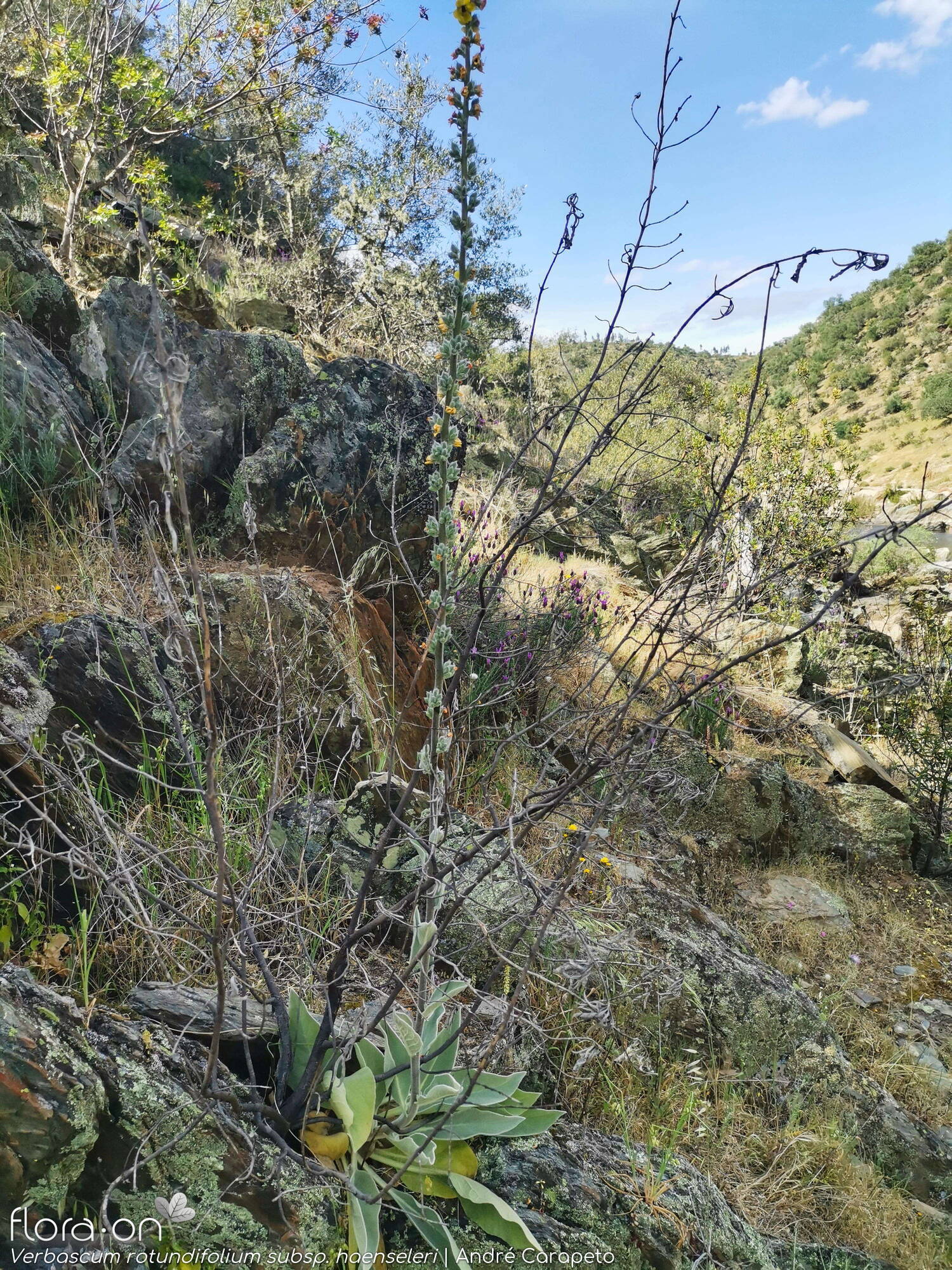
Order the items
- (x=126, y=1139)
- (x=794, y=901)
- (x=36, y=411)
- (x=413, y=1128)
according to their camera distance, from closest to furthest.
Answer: (x=126, y=1139)
(x=413, y=1128)
(x=36, y=411)
(x=794, y=901)

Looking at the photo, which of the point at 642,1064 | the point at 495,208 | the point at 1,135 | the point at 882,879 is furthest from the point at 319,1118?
the point at 495,208

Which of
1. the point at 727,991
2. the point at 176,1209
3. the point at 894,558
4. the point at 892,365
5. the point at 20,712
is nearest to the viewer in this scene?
the point at 176,1209

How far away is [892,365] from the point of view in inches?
1427

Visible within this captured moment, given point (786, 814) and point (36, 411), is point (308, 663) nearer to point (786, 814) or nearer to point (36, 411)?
point (36, 411)

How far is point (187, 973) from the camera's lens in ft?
6.01

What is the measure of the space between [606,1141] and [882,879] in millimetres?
3982

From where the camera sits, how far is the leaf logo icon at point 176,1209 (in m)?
1.07

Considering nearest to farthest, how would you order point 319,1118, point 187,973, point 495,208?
point 319,1118
point 187,973
point 495,208

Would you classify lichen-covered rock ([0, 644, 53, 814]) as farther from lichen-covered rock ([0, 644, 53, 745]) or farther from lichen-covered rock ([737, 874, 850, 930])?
lichen-covered rock ([737, 874, 850, 930])

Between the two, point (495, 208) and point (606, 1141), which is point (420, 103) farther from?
point (606, 1141)

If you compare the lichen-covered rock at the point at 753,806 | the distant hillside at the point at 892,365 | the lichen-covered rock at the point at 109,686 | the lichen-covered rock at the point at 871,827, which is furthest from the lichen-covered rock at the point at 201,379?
the distant hillside at the point at 892,365

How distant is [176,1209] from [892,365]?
44.3m

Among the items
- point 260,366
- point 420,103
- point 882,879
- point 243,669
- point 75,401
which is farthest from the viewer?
point 420,103

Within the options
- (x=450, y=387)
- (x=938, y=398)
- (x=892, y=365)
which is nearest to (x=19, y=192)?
(x=450, y=387)
